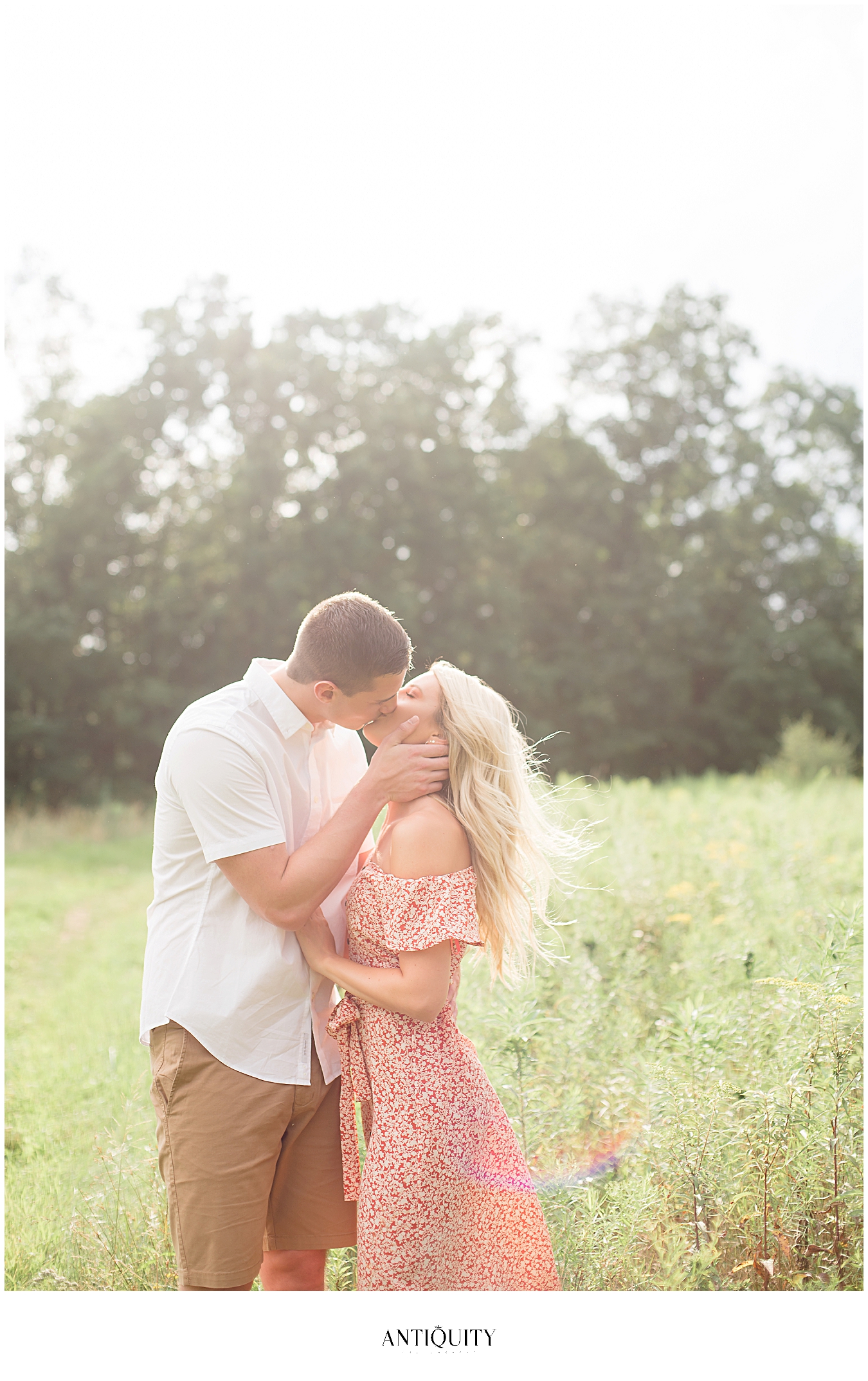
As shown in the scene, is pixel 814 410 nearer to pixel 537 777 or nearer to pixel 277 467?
pixel 277 467

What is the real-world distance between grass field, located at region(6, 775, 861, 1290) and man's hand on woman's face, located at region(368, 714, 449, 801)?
92 centimetres

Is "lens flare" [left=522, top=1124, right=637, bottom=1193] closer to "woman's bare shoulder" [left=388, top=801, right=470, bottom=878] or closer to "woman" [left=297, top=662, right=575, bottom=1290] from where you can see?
"woman" [left=297, top=662, right=575, bottom=1290]

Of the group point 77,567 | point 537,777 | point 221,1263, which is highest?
point 77,567

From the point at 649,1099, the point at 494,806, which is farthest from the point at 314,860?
the point at 649,1099

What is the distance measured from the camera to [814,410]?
29094 millimetres

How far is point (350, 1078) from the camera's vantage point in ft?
9.21

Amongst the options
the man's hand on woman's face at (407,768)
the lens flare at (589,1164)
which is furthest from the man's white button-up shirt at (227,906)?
the lens flare at (589,1164)

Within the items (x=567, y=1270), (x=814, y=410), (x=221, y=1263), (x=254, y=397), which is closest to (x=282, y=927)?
(x=221, y=1263)

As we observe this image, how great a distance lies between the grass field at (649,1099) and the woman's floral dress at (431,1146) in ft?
1.46

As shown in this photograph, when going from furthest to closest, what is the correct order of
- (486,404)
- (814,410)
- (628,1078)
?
(814,410)
(486,404)
(628,1078)

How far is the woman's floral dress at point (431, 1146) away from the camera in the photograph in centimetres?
263

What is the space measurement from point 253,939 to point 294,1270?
1.12 m

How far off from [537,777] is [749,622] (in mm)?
25516
